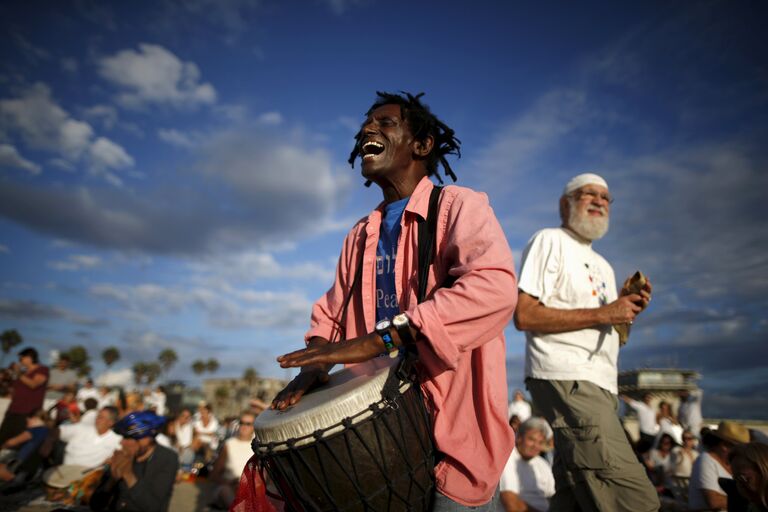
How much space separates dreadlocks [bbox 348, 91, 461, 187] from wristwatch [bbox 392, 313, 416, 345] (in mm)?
1249

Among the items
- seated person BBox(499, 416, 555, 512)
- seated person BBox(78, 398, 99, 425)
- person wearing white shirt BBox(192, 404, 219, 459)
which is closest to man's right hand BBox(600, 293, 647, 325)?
seated person BBox(499, 416, 555, 512)

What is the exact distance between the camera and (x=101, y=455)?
808 cm

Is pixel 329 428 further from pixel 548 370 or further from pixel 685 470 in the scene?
pixel 685 470

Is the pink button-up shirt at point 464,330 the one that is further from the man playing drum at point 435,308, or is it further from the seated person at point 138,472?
the seated person at point 138,472

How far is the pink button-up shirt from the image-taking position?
165 centimetres

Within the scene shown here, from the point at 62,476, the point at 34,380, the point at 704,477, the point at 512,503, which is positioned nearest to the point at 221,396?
the point at 34,380

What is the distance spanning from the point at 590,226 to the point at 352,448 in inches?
115

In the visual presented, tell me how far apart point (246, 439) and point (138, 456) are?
2.35 meters

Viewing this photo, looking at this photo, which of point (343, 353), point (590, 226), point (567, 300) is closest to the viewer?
point (343, 353)

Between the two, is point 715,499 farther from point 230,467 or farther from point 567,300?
point 230,467

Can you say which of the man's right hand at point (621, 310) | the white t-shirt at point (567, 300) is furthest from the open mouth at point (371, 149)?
the man's right hand at point (621, 310)

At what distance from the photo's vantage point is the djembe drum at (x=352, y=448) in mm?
1614

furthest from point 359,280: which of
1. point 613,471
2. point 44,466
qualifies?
point 44,466

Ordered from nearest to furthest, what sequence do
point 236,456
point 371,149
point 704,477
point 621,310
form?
point 371,149
point 621,310
point 704,477
point 236,456
